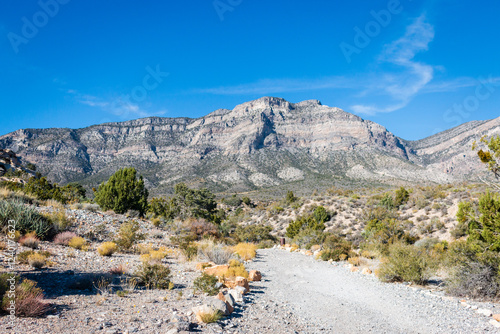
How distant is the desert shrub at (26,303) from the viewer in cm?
411

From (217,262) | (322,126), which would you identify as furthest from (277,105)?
(217,262)


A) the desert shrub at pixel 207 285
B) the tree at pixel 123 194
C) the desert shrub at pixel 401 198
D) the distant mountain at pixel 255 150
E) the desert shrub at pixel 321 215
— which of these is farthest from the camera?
the distant mountain at pixel 255 150

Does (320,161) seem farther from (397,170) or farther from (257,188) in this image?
(257,188)

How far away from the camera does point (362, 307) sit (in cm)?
717

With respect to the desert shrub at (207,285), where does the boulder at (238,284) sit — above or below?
below

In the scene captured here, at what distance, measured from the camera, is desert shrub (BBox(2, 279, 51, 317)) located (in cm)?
411

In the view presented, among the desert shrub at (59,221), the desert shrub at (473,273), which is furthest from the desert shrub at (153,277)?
the desert shrub at (473,273)

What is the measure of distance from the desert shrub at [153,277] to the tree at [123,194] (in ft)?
47.5

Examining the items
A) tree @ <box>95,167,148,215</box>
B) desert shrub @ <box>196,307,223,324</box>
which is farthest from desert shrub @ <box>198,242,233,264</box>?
tree @ <box>95,167,148,215</box>

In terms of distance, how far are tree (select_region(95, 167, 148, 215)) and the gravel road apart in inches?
561

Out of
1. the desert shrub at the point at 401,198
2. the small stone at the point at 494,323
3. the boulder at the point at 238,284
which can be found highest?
the desert shrub at the point at 401,198

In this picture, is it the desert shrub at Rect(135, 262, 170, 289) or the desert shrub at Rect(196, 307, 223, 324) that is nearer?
the desert shrub at Rect(196, 307, 223, 324)

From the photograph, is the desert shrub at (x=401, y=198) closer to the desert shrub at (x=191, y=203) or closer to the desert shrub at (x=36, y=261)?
the desert shrub at (x=191, y=203)

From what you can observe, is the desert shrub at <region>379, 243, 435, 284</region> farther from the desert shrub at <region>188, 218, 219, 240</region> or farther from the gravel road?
the desert shrub at <region>188, 218, 219, 240</region>
